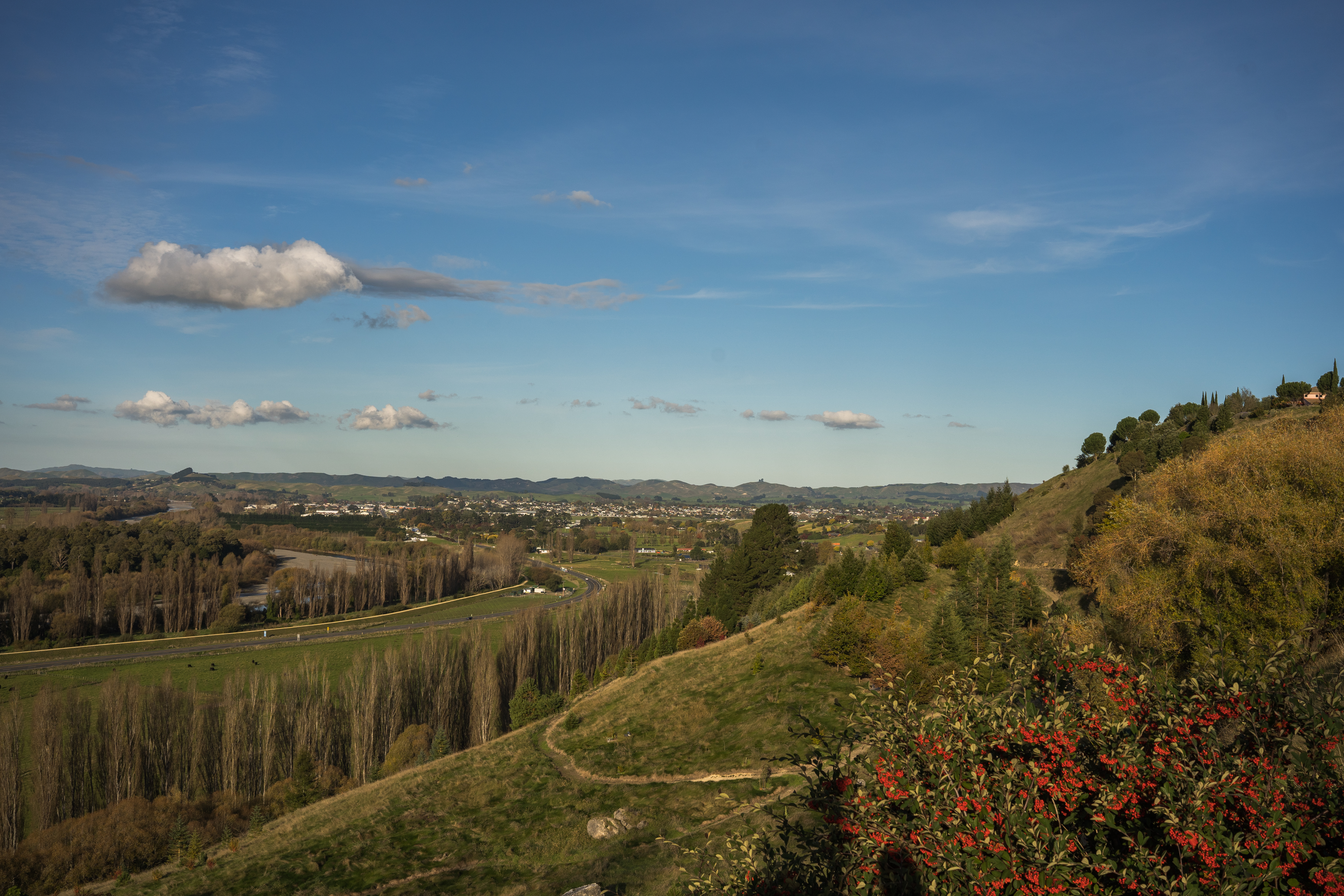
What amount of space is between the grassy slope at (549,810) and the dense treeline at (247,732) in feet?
31.8

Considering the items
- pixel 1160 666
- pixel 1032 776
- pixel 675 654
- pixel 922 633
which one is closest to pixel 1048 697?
pixel 1032 776

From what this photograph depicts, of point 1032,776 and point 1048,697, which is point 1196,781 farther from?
point 1048,697

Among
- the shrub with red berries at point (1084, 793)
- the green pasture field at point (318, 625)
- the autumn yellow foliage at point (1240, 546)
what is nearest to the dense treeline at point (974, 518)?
the autumn yellow foliage at point (1240, 546)

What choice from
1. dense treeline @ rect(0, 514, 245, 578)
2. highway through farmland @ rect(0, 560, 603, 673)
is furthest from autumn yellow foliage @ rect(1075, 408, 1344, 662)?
dense treeline @ rect(0, 514, 245, 578)

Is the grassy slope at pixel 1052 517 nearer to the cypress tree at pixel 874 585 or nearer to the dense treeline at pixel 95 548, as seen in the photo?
A: the cypress tree at pixel 874 585

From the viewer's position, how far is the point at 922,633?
35.7 meters

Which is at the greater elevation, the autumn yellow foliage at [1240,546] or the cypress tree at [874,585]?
the autumn yellow foliage at [1240,546]

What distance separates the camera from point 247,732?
53344 millimetres

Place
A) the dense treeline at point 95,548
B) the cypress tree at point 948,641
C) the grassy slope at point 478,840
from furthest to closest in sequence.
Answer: the dense treeline at point 95,548, the cypress tree at point 948,641, the grassy slope at point 478,840

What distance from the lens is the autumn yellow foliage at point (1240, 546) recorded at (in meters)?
23.2

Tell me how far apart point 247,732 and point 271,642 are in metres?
56.2

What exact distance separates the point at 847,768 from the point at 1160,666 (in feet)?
84.0

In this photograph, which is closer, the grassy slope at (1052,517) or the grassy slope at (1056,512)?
the grassy slope at (1056,512)

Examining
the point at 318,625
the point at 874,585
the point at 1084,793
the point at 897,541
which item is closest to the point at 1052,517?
the point at 897,541
